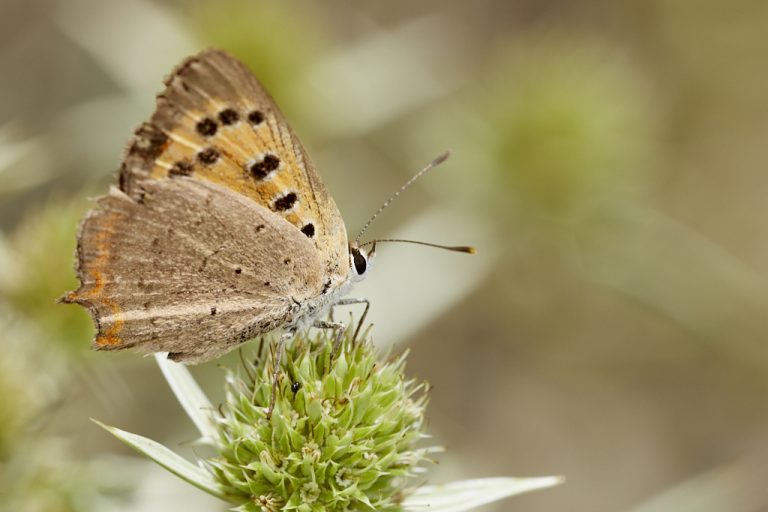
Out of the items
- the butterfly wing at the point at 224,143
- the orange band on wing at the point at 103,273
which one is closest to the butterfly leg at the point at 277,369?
the butterfly wing at the point at 224,143

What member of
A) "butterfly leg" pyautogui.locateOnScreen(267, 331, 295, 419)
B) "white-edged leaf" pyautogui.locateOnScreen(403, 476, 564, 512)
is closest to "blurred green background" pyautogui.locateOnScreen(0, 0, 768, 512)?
"butterfly leg" pyautogui.locateOnScreen(267, 331, 295, 419)

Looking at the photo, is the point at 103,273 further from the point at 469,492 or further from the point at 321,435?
the point at 469,492

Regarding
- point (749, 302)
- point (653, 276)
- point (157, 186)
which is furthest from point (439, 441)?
point (157, 186)

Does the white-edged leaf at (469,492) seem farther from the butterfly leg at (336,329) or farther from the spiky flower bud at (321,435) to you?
the butterfly leg at (336,329)

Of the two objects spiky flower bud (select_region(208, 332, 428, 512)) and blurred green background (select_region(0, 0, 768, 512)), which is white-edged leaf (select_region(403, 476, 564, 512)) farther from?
blurred green background (select_region(0, 0, 768, 512))

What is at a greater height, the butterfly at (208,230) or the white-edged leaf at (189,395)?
the butterfly at (208,230)

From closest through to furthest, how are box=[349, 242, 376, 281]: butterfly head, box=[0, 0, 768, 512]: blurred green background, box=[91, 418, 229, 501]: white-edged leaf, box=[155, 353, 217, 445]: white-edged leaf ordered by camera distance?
box=[91, 418, 229, 501]: white-edged leaf
box=[155, 353, 217, 445]: white-edged leaf
box=[349, 242, 376, 281]: butterfly head
box=[0, 0, 768, 512]: blurred green background

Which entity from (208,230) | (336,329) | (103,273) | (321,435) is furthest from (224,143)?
(321,435)

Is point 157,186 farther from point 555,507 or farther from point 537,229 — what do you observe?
point 555,507
